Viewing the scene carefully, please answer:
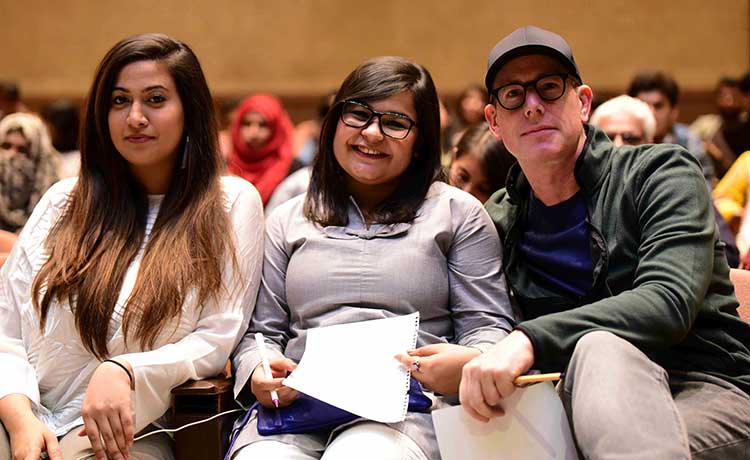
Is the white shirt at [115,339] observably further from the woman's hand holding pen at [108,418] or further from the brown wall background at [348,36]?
the brown wall background at [348,36]

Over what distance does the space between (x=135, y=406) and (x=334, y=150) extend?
2.93ft

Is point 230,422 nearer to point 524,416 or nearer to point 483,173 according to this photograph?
point 524,416

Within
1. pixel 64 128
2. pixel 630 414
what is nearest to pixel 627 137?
pixel 630 414

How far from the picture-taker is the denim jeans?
1.63 m

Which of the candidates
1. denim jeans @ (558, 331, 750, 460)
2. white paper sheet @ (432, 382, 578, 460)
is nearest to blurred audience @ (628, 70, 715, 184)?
denim jeans @ (558, 331, 750, 460)

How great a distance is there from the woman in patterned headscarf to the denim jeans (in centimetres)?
437

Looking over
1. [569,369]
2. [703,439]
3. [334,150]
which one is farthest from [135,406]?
[703,439]

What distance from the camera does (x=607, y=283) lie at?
2.20 m

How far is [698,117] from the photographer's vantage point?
8.66 m

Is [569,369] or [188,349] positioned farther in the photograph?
[188,349]

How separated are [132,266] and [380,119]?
0.78 m

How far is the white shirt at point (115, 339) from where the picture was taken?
2.30 metres

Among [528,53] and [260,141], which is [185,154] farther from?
[260,141]

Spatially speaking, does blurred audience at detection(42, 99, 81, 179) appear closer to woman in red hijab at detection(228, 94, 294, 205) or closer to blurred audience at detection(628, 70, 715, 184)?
woman in red hijab at detection(228, 94, 294, 205)
